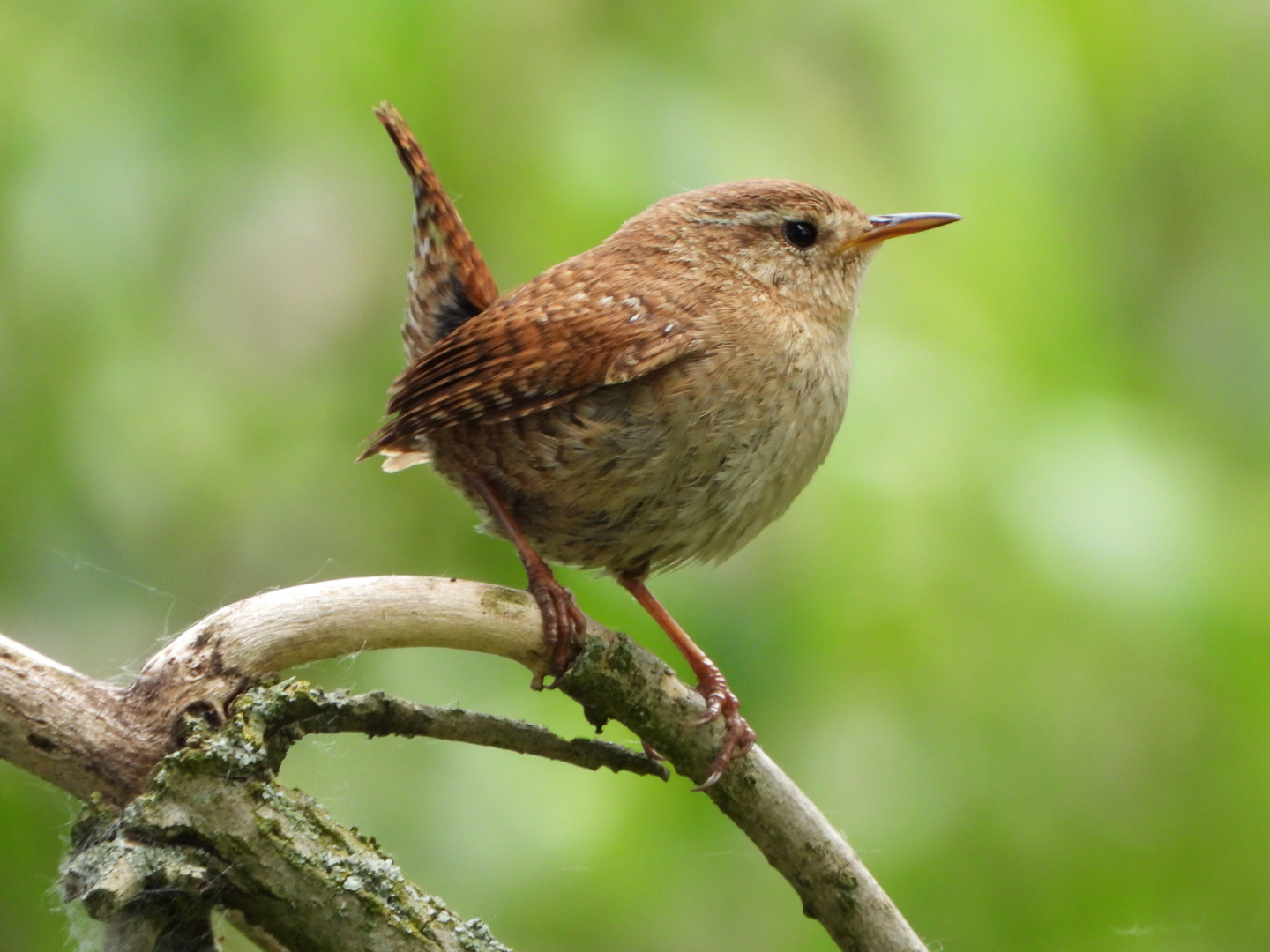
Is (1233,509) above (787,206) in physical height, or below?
below

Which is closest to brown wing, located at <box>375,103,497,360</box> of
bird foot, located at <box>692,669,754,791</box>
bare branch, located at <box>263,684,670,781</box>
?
bird foot, located at <box>692,669,754,791</box>

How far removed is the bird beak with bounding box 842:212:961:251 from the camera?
89.8 inches

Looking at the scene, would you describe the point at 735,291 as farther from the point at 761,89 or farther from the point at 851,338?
the point at 761,89

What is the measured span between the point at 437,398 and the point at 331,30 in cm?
81

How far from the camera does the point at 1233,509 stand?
8.39ft

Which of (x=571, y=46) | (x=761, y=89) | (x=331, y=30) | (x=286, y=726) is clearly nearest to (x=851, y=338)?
(x=761, y=89)

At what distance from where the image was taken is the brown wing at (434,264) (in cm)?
229

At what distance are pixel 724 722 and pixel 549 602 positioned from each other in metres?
0.32

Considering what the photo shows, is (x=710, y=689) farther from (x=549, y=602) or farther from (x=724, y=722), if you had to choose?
(x=549, y=602)

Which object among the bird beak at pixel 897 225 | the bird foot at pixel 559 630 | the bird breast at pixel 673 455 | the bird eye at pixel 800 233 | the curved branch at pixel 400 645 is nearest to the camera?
the curved branch at pixel 400 645

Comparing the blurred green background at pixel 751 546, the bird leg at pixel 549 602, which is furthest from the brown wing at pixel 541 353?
the blurred green background at pixel 751 546

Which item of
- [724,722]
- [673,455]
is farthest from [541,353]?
[724,722]

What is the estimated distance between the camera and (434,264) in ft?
7.97

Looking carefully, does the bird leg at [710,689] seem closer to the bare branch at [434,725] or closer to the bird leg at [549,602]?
the bare branch at [434,725]
